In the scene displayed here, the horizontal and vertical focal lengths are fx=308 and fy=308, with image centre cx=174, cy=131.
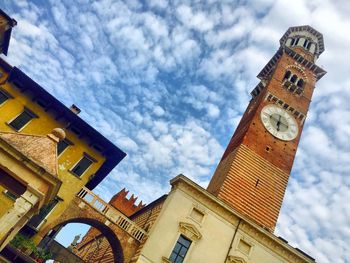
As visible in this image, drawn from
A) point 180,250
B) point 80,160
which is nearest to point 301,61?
point 180,250

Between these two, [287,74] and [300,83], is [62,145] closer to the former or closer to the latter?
[287,74]

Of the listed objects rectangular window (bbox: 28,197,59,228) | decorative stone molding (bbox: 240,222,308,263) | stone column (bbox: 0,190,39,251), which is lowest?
stone column (bbox: 0,190,39,251)

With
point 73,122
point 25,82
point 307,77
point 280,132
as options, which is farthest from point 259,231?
point 307,77

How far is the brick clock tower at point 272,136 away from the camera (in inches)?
1037

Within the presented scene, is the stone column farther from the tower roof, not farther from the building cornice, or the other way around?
the tower roof

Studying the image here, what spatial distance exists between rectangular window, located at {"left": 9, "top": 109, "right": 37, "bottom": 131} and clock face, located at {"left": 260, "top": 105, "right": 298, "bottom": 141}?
21.5 metres

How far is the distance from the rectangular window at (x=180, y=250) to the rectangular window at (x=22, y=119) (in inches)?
496

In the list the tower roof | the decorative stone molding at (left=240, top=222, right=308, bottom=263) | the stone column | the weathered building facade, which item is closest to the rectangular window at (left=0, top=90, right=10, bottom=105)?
the weathered building facade

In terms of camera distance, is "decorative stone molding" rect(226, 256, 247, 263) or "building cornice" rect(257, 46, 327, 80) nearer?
"decorative stone molding" rect(226, 256, 247, 263)

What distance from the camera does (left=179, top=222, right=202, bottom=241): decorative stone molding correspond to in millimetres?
20438

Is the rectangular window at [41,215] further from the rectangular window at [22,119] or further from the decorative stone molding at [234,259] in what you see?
the decorative stone molding at [234,259]

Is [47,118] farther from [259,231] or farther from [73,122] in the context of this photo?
[259,231]

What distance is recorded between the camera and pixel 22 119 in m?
20.0

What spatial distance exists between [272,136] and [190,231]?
48.4ft
